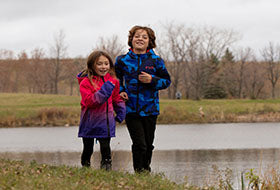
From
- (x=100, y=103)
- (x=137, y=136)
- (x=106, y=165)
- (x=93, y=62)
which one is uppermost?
(x=93, y=62)

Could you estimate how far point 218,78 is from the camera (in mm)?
56125

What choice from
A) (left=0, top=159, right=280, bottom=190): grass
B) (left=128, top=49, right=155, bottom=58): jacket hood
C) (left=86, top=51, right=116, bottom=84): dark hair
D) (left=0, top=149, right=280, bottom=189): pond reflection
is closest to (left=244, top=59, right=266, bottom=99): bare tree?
(left=0, top=149, right=280, bottom=189): pond reflection

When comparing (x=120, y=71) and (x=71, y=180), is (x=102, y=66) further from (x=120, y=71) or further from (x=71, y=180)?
(x=71, y=180)

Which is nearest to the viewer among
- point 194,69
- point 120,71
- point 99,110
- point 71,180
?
point 71,180

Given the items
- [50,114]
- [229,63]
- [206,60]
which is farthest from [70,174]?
[229,63]

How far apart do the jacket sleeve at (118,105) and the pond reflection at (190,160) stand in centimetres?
140

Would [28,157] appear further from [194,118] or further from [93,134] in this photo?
[194,118]

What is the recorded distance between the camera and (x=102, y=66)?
6.56 metres

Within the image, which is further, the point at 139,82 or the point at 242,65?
the point at 242,65

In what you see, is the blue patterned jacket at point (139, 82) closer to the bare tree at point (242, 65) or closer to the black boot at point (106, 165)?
the black boot at point (106, 165)

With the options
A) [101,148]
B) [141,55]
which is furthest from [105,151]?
[141,55]

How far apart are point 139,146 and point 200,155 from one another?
4.98m

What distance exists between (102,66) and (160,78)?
84cm

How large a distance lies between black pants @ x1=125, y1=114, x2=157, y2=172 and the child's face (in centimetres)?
71
